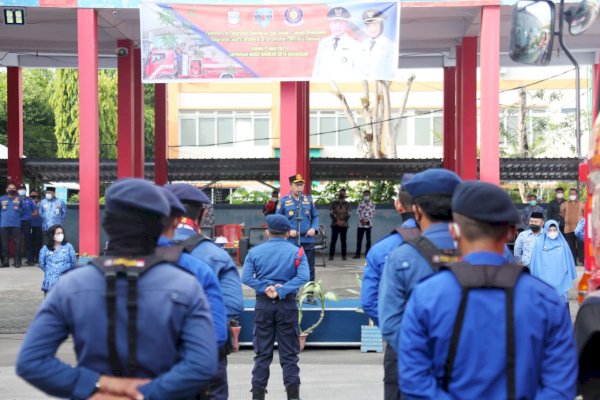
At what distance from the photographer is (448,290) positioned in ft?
12.4

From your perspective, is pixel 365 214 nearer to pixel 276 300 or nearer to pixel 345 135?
pixel 276 300

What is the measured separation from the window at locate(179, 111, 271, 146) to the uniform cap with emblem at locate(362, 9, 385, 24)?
142ft

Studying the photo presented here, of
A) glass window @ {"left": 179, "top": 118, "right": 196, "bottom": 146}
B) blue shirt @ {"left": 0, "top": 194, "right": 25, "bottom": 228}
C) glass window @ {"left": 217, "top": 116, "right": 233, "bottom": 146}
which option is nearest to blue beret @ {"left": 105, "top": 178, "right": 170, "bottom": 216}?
blue shirt @ {"left": 0, "top": 194, "right": 25, "bottom": 228}

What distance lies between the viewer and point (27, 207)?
25.2 meters

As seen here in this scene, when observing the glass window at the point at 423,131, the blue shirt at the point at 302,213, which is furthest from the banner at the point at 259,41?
the glass window at the point at 423,131

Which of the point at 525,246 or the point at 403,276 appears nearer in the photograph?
the point at 403,276

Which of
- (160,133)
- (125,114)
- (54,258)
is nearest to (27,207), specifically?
(125,114)

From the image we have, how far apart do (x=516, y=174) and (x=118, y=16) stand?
1326cm

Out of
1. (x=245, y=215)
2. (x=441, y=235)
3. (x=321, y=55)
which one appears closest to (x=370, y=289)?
(x=441, y=235)

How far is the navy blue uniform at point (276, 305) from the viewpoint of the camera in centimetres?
934

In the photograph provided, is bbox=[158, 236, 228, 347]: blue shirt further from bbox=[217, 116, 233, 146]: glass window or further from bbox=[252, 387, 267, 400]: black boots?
bbox=[217, 116, 233, 146]: glass window

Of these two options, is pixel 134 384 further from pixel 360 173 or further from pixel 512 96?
pixel 512 96

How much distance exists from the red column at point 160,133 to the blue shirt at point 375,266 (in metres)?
21.9

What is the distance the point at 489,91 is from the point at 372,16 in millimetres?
2574
